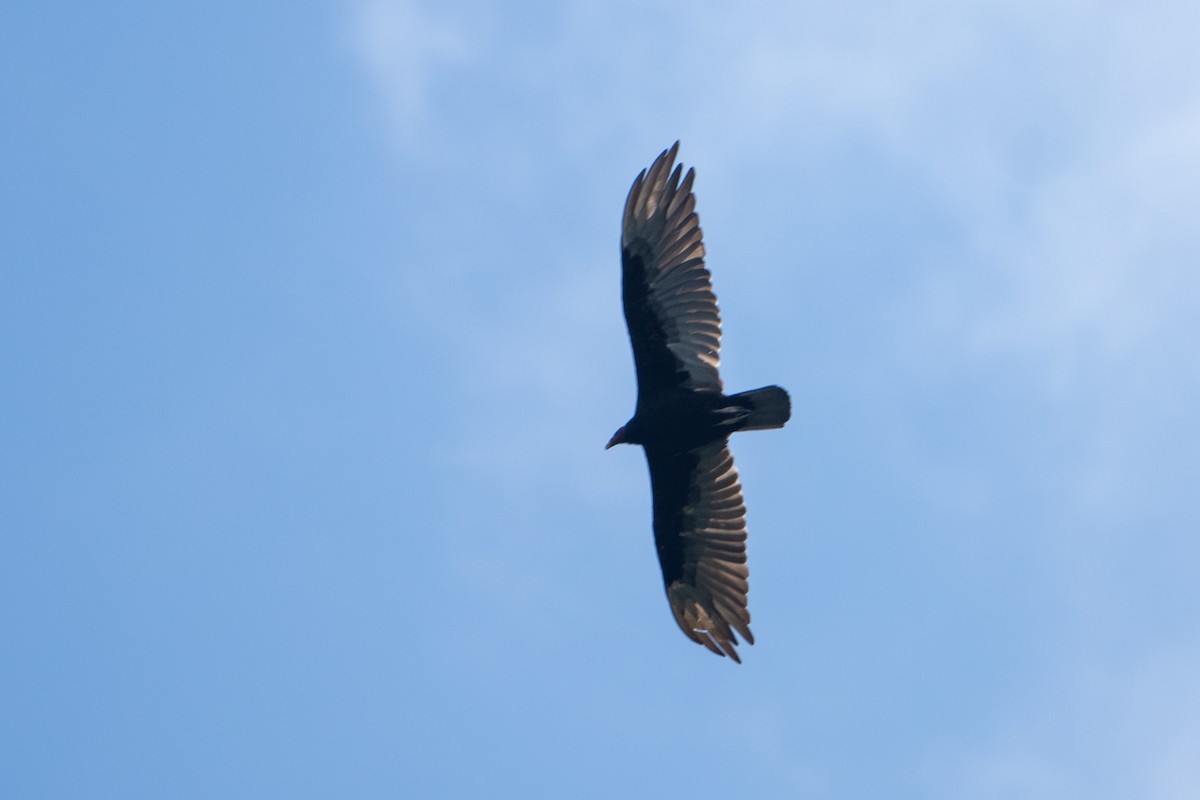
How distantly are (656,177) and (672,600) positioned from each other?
12.3 feet

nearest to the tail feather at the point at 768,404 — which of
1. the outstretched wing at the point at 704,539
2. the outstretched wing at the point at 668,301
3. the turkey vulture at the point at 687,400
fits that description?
the turkey vulture at the point at 687,400

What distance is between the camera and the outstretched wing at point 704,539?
13609mm

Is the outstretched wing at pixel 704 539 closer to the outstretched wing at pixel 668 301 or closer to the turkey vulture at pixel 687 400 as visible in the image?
the turkey vulture at pixel 687 400

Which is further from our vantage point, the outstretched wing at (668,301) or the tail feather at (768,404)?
the outstretched wing at (668,301)

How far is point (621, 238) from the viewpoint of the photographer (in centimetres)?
1330

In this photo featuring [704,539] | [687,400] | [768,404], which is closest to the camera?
[768,404]

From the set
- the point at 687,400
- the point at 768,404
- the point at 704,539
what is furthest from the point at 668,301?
the point at 704,539

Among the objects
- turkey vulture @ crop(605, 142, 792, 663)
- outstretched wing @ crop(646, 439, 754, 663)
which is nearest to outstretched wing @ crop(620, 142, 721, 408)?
turkey vulture @ crop(605, 142, 792, 663)

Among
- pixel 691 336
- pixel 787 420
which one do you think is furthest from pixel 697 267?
pixel 787 420

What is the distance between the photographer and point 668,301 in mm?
13211

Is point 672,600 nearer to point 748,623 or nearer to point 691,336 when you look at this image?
point 748,623

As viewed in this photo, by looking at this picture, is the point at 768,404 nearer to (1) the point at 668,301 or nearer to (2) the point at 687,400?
(2) the point at 687,400

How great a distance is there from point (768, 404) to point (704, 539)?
5.18 ft

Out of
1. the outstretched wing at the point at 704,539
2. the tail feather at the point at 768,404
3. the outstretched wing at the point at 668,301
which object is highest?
the outstretched wing at the point at 668,301
